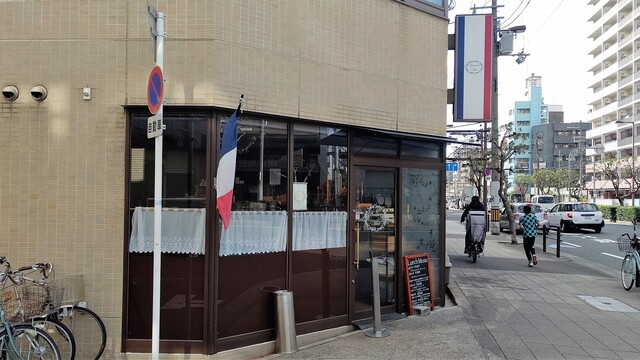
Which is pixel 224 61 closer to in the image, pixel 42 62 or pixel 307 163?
pixel 307 163

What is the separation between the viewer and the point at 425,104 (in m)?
7.59

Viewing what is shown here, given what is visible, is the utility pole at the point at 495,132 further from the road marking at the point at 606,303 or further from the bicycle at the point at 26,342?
the bicycle at the point at 26,342

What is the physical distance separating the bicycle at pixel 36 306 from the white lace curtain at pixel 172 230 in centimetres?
93

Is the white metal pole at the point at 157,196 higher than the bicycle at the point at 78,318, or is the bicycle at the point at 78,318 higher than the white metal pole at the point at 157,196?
the white metal pole at the point at 157,196

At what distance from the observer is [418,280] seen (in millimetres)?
7465

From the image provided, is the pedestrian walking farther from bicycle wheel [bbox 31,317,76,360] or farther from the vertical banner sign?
bicycle wheel [bbox 31,317,76,360]

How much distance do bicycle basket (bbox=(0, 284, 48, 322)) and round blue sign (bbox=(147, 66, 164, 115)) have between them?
92.4 inches

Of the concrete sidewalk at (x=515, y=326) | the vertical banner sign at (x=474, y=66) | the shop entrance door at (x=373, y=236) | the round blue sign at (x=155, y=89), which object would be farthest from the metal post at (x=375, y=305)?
the vertical banner sign at (x=474, y=66)

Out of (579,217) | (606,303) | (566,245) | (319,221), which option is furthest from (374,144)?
(579,217)

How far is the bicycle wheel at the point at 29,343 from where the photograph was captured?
459cm

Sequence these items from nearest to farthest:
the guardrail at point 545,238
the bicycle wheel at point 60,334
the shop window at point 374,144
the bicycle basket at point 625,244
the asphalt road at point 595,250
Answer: the bicycle wheel at point 60,334 < the shop window at point 374,144 < the bicycle basket at point 625,244 < the guardrail at point 545,238 < the asphalt road at point 595,250

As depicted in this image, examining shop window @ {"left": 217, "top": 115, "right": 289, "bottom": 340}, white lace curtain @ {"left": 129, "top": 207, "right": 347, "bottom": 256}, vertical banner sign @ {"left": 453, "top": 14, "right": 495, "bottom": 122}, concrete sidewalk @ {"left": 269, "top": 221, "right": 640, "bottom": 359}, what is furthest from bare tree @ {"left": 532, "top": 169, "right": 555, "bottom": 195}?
shop window @ {"left": 217, "top": 115, "right": 289, "bottom": 340}

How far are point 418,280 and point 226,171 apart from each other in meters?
4.00

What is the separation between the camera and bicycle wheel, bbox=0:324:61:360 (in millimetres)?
4586
